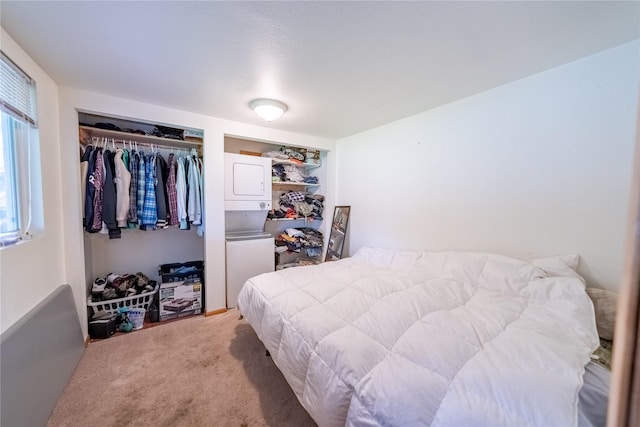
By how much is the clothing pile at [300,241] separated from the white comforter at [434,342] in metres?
1.46

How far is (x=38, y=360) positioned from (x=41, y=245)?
29.2 inches

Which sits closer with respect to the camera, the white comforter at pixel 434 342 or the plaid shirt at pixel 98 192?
the white comforter at pixel 434 342

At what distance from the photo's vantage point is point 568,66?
5.19 feet

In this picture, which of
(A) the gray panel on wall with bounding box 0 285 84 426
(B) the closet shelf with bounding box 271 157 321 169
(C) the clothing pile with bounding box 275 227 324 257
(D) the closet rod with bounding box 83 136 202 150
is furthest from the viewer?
(C) the clothing pile with bounding box 275 227 324 257

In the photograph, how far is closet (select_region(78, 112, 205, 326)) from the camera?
2289mm

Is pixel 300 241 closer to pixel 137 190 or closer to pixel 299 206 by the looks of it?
pixel 299 206

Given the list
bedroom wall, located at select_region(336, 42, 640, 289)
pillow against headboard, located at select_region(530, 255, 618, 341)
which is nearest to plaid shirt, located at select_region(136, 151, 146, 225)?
bedroom wall, located at select_region(336, 42, 640, 289)

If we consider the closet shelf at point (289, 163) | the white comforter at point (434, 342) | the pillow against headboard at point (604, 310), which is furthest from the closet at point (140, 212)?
the pillow against headboard at point (604, 310)

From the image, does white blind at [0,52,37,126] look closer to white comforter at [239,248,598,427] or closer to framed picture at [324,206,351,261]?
white comforter at [239,248,598,427]

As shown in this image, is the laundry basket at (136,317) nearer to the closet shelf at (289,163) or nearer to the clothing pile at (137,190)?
the clothing pile at (137,190)

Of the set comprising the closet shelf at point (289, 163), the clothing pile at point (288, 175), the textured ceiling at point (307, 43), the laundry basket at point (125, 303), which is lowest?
the laundry basket at point (125, 303)

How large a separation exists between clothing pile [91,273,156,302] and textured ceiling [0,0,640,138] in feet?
6.05

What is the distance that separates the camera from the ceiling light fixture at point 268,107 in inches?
84.4

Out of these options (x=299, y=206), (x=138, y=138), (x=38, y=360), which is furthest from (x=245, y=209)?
(x=38, y=360)
